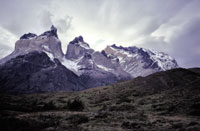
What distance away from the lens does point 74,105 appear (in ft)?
117

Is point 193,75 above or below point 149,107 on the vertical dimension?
above

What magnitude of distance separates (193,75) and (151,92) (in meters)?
21.3

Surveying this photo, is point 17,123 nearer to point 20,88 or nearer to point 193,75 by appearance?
point 193,75

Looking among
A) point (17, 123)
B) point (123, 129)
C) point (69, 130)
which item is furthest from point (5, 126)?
point (123, 129)

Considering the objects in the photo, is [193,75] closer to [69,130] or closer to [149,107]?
[149,107]

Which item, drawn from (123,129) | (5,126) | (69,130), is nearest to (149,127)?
(123,129)

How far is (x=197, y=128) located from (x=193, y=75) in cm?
4868

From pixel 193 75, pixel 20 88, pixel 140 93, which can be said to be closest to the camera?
pixel 140 93

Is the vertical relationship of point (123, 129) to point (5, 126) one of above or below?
below

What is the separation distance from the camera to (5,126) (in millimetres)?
17531

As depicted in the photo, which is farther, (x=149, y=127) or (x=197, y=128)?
(x=149, y=127)

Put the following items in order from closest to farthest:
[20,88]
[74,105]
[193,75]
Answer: [74,105] → [193,75] → [20,88]

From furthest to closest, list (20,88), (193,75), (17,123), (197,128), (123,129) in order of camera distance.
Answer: (20,88)
(193,75)
(17,123)
(123,129)
(197,128)

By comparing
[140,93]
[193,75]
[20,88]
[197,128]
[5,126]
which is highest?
[20,88]
